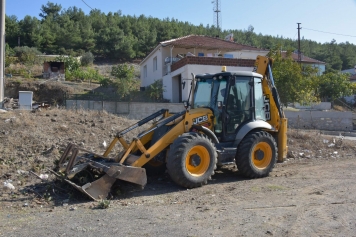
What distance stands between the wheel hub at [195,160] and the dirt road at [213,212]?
0.54m

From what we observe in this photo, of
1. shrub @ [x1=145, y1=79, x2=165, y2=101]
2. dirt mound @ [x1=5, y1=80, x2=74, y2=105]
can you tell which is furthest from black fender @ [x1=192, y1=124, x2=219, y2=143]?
dirt mound @ [x1=5, y1=80, x2=74, y2=105]

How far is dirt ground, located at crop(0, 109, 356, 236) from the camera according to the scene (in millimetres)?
5469

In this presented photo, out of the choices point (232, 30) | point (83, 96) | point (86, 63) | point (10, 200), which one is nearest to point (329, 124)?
point (83, 96)

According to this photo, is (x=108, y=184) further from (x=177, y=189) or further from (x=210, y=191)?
(x=210, y=191)

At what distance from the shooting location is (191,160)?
7.91 meters

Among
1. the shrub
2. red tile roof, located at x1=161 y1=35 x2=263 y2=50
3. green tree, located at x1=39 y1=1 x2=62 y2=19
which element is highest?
green tree, located at x1=39 y1=1 x2=62 y2=19

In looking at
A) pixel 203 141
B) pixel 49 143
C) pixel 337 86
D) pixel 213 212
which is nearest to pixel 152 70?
pixel 337 86

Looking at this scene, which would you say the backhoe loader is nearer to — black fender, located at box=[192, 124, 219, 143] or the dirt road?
black fender, located at box=[192, 124, 219, 143]

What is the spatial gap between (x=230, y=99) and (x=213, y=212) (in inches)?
A: 130

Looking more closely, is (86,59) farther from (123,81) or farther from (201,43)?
(123,81)

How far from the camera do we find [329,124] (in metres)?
24.9

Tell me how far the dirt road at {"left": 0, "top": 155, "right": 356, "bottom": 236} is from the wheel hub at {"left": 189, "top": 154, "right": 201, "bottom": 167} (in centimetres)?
54

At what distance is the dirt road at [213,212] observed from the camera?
17.6ft

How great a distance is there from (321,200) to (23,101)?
14.3 m
